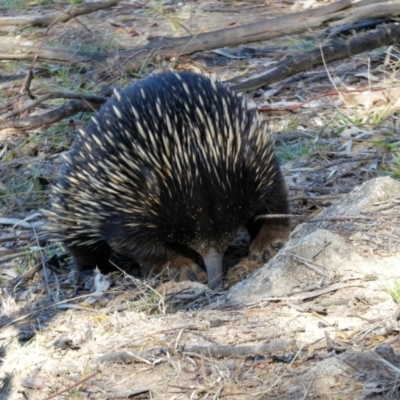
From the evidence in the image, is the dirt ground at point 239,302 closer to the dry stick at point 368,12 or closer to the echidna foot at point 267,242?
the echidna foot at point 267,242

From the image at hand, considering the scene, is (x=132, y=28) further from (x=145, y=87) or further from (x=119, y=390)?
(x=119, y=390)

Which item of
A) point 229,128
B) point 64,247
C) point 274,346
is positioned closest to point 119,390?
point 274,346

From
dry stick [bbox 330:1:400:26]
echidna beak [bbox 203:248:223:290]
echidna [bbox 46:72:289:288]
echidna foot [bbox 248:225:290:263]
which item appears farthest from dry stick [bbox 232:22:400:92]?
echidna beak [bbox 203:248:223:290]

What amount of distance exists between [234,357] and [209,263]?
1.42m

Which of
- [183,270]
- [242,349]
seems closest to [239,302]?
[242,349]

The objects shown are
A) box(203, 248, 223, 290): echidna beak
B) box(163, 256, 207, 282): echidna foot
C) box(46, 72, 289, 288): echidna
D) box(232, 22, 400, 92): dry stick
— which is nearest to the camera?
box(46, 72, 289, 288): echidna

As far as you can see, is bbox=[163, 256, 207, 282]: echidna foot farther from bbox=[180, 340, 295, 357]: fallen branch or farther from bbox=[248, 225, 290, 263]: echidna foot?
bbox=[180, 340, 295, 357]: fallen branch

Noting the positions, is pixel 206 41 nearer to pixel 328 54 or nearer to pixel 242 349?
pixel 328 54

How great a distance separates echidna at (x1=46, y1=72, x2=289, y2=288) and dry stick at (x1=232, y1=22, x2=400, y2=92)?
175 cm

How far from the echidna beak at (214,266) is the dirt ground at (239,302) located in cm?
12

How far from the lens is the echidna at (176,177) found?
4.27 m

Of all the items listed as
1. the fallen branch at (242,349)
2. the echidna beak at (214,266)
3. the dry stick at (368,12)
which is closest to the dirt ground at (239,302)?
the fallen branch at (242,349)

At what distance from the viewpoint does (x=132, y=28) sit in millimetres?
8312

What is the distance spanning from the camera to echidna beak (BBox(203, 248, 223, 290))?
174 inches
